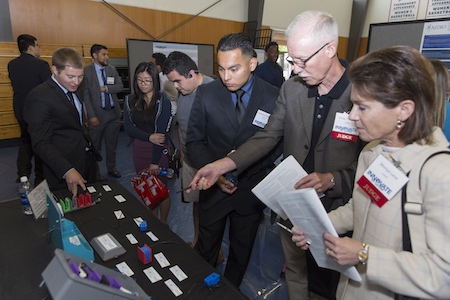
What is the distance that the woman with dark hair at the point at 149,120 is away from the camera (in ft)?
8.61

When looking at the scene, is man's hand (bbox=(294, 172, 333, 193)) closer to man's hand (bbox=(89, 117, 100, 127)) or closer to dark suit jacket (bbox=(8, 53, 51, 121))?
man's hand (bbox=(89, 117, 100, 127))

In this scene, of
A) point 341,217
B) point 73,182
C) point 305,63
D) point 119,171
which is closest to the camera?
point 341,217

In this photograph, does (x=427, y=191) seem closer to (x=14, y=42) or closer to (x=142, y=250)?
(x=142, y=250)

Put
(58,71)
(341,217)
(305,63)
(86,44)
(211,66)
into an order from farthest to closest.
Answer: (211,66), (86,44), (58,71), (305,63), (341,217)

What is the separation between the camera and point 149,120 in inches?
107

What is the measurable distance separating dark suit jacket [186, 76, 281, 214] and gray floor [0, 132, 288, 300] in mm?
743

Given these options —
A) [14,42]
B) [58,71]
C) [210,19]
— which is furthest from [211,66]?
[58,71]

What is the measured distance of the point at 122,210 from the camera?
1.63m

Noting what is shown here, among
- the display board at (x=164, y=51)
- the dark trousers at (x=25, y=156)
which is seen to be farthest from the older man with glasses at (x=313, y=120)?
the display board at (x=164, y=51)

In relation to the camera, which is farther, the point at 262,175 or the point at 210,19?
the point at 210,19

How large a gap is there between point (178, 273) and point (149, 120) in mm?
1789

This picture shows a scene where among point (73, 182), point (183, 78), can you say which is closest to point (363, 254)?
point (73, 182)

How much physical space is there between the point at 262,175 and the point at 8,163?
14.0ft

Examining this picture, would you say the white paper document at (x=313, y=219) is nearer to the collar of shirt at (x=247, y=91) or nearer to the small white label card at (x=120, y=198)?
the collar of shirt at (x=247, y=91)
